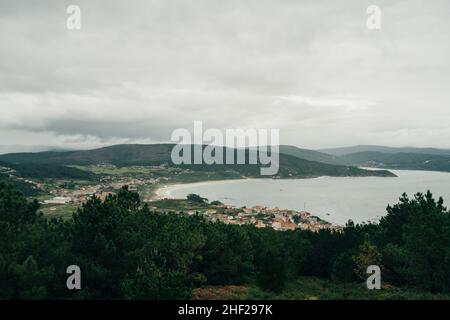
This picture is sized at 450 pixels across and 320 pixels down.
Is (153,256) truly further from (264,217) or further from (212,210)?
(212,210)

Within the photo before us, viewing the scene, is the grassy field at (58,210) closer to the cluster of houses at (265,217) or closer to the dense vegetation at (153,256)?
the cluster of houses at (265,217)

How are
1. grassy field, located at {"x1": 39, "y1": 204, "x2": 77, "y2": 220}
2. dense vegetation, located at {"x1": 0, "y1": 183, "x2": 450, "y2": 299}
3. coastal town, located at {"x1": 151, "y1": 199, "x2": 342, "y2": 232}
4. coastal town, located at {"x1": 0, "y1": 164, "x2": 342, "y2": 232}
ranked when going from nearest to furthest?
dense vegetation, located at {"x1": 0, "y1": 183, "x2": 450, "y2": 299} → coastal town, located at {"x1": 151, "y1": 199, "x2": 342, "y2": 232} → coastal town, located at {"x1": 0, "y1": 164, "x2": 342, "y2": 232} → grassy field, located at {"x1": 39, "y1": 204, "x2": 77, "y2": 220}

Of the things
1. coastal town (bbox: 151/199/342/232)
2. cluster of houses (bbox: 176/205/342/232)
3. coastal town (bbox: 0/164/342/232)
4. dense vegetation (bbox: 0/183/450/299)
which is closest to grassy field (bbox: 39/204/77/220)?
coastal town (bbox: 0/164/342/232)

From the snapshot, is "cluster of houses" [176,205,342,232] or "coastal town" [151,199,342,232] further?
"cluster of houses" [176,205,342,232]

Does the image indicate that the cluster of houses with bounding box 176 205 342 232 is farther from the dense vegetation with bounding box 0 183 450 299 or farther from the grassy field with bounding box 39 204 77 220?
the dense vegetation with bounding box 0 183 450 299

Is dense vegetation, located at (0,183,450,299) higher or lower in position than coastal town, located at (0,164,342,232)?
higher

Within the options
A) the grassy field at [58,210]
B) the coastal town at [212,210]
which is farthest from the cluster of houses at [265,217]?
the grassy field at [58,210]
